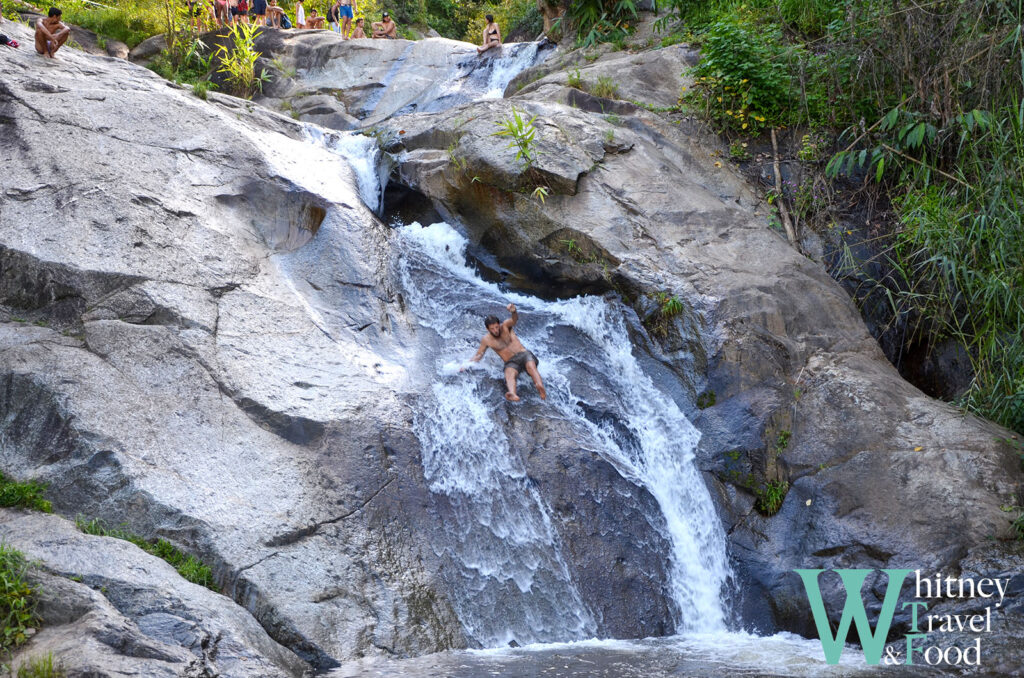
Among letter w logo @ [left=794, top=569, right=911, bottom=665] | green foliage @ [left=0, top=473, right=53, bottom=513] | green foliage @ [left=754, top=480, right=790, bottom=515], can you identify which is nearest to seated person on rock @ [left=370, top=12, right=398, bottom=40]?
green foliage @ [left=754, top=480, right=790, bottom=515]

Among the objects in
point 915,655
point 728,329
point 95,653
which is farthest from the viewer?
point 728,329

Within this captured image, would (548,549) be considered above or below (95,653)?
below

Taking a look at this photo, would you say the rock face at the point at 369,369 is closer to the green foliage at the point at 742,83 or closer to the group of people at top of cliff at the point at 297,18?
the green foliage at the point at 742,83

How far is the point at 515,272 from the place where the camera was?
10.5m

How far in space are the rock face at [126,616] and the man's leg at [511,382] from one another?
3.42 meters

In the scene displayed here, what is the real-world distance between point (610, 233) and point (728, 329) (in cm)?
193

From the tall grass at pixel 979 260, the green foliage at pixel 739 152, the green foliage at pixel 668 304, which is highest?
the green foliage at pixel 739 152

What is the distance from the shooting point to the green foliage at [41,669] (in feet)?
15.2

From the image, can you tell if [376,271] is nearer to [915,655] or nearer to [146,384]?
[146,384]

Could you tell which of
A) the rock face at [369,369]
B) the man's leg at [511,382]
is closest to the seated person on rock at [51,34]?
the rock face at [369,369]

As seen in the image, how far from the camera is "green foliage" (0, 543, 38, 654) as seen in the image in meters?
5.00

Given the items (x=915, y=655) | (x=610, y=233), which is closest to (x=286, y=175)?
(x=610, y=233)

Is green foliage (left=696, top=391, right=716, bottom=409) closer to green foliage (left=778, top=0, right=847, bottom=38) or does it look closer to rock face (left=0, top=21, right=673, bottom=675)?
rock face (left=0, top=21, right=673, bottom=675)

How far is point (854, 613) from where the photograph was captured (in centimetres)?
702
